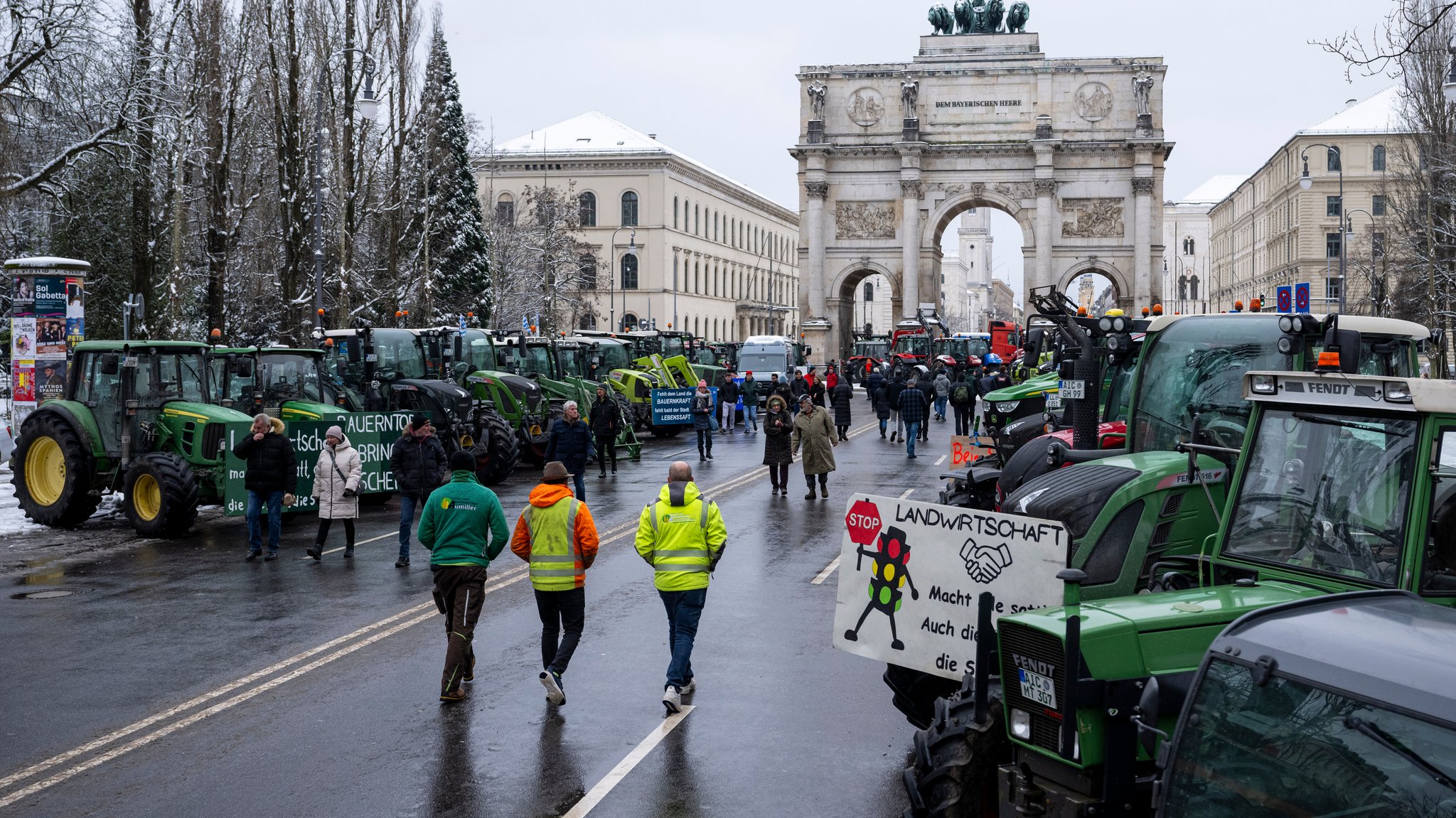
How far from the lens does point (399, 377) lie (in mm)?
24984

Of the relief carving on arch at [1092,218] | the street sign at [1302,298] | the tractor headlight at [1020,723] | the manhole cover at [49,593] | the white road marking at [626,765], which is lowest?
the white road marking at [626,765]

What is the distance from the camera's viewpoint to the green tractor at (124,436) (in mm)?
17422

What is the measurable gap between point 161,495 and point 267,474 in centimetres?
250

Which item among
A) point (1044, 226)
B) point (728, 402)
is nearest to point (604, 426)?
point (728, 402)

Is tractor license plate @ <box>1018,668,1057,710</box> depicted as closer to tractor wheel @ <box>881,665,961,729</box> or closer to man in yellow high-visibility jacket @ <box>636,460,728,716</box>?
tractor wheel @ <box>881,665,961,729</box>

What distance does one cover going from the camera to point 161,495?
55.3ft

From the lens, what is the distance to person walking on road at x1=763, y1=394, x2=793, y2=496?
854 inches

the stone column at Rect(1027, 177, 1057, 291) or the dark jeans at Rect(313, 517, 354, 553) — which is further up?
the stone column at Rect(1027, 177, 1057, 291)

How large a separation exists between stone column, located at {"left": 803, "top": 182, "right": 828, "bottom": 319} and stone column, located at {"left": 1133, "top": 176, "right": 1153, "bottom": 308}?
16939mm

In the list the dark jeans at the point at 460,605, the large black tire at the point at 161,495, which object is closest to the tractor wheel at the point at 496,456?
the large black tire at the point at 161,495

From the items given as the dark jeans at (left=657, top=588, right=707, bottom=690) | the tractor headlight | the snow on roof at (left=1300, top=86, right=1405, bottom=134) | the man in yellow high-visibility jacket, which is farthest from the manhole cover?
the snow on roof at (left=1300, top=86, right=1405, bottom=134)

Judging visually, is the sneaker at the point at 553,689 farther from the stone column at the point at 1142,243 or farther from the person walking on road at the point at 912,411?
the stone column at the point at 1142,243

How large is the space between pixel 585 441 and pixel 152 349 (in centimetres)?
603

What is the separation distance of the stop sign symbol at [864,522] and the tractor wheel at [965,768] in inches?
64.0
